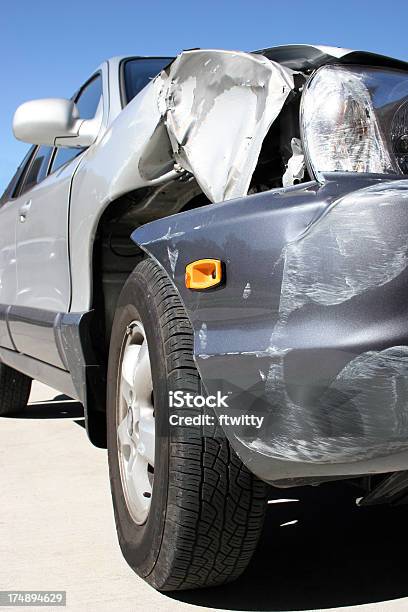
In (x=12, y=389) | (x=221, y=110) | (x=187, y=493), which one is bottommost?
(x=12, y=389)

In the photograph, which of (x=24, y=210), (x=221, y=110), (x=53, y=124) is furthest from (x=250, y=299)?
(x=24, y=210)

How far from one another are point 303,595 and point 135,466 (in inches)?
22.7

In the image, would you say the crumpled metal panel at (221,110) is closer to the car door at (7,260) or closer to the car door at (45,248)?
the car door at (45,248)

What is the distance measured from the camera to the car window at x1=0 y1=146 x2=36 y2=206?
4.88 meters

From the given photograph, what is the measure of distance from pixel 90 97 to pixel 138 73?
0.31 m

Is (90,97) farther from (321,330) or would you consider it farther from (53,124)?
(321,330)

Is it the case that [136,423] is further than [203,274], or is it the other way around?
[136,423]

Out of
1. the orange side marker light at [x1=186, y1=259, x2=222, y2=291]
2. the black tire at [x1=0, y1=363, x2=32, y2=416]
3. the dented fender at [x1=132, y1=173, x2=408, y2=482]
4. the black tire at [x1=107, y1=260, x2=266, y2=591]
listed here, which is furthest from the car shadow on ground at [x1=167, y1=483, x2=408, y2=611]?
the black tire at [x1=0, y1=363, x2=32, y2=416]

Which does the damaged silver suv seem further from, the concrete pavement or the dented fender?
the concrete pavement

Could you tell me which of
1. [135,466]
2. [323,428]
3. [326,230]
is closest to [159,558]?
[135,466]

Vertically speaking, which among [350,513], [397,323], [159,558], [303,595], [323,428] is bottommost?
[350,513]

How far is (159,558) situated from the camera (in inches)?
85.9

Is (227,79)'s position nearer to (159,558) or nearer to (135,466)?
(135,466)

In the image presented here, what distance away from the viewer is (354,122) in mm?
2088
